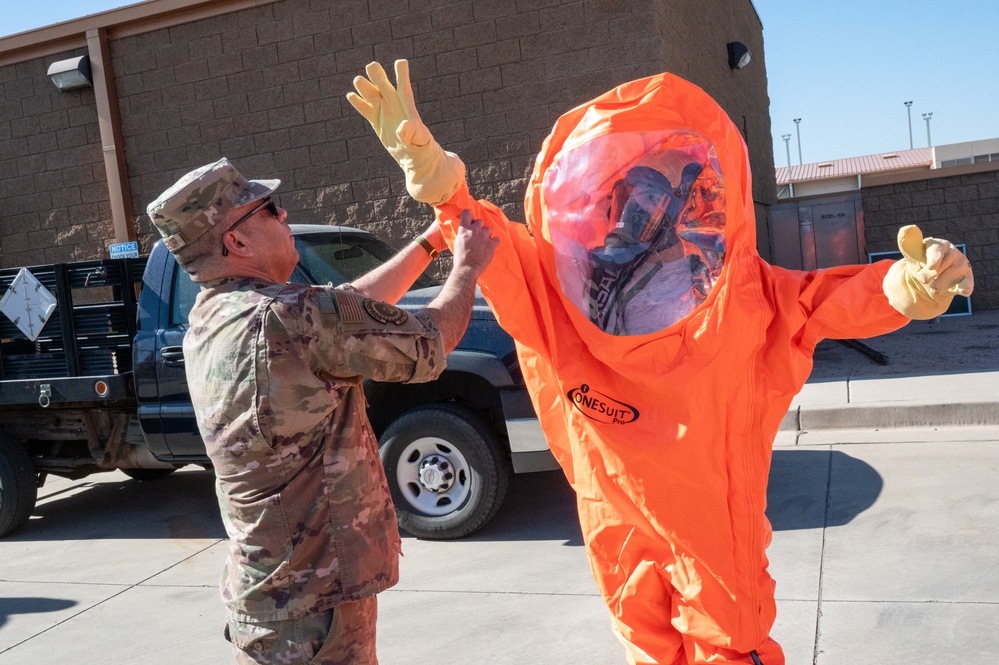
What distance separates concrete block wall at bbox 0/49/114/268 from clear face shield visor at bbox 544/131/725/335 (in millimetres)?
9132

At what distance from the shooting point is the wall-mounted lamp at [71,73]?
10.1 meters

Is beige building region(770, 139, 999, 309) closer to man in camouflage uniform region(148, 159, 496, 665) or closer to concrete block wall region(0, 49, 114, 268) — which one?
concrete block wall region(0, 49, 114, 268)

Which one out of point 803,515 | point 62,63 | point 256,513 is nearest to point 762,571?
point 256,513

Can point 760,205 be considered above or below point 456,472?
above

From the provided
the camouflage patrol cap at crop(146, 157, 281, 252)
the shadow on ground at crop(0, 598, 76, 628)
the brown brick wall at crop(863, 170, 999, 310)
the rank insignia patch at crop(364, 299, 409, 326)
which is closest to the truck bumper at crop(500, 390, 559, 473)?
the shadow on ground at crop(0, 598, 76, 628)

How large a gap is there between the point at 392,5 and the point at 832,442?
230 inches

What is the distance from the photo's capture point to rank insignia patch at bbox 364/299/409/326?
2.24 metres

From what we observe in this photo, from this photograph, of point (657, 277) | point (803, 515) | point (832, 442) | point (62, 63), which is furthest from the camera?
point (62, 63)

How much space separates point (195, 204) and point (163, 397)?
3.88 metres

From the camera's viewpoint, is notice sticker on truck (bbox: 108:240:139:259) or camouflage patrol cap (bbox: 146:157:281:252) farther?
notice sticker on truck (bbox: 108:240:139:259)

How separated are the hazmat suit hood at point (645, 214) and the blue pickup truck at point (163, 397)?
245cm

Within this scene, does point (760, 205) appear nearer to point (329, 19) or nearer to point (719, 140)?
point (329, 19)

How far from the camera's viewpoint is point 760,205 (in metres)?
13.6

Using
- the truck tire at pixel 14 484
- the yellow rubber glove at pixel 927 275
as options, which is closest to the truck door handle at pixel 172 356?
the truck tire at pixel 14 484
